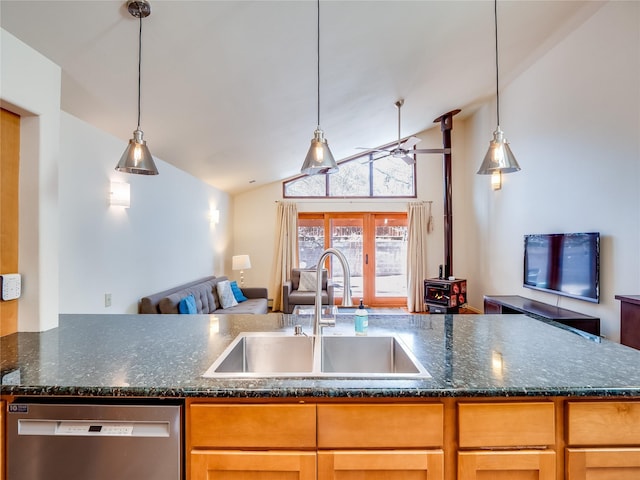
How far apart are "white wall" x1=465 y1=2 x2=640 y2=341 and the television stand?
4.9 inches

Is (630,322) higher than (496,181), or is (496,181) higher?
(496,181)

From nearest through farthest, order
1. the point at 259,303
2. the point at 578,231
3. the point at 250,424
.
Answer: the point at 250,424 < the point at 578,231 < the point at 259,303

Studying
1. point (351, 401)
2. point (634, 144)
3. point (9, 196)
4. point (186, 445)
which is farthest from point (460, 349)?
point (634, 144)

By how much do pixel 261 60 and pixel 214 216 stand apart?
3.28 metres

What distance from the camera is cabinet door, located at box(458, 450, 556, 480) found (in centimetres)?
98

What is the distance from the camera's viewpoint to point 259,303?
4.75 meters

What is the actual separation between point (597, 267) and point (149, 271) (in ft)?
14.4

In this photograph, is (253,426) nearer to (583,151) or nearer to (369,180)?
(583,151)

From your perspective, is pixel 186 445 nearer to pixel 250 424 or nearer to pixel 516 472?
pixel 250 424

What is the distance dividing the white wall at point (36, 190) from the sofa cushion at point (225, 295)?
2.84 meters

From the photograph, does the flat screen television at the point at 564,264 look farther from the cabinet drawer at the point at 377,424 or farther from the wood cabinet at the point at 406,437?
the cabinet drawer at the point at 377,424

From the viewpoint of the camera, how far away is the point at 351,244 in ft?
20.7

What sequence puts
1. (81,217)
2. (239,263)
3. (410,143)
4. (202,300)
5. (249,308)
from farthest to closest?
(239,263) < (249,308) < (410,143) < (202,300) < (81,217)

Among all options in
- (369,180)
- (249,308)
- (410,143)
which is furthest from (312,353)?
(369,180)
